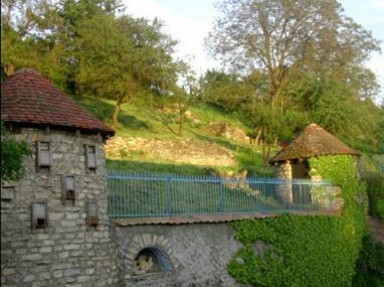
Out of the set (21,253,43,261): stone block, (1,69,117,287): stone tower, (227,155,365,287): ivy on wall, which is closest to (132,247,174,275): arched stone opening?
(1,69,117,287): stone tower

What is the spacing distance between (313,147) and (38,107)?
1214cm

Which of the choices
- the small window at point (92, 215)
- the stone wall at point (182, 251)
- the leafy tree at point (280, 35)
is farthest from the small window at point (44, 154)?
the leafy tree at point (280, 35)

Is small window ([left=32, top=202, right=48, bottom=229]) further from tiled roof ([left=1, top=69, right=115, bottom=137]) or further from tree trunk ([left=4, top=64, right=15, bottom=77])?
tree trunk ([left=4, top=64, right=15, bottom=77])

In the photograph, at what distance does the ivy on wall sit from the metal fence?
601mm

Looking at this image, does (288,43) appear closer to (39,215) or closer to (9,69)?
(9,69)

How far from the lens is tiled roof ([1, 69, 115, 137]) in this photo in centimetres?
A: 1155

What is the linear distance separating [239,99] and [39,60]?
664 inches

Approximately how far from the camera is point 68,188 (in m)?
11.9

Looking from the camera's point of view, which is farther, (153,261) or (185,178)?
Answer: (185,178)

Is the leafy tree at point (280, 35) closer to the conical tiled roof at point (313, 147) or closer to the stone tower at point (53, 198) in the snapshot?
the conical tiled roof at point (313, 147)

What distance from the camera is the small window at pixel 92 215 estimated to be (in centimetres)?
1212

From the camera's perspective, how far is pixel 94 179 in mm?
12523

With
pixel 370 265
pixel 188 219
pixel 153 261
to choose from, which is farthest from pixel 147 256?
pixel 370 265

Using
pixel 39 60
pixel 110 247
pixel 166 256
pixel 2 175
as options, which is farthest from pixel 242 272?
pixel 39 60
